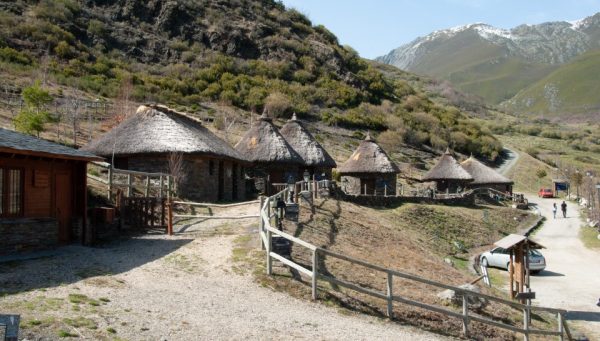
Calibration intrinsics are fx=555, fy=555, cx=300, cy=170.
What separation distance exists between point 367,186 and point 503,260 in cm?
1503

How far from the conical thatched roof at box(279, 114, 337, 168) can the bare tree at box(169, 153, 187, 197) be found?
10.7 meters

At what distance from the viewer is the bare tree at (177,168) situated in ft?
78.8

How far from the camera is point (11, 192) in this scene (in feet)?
44.2

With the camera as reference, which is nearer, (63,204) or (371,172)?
(63,204)

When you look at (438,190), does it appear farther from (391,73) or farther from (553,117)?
(553,117)

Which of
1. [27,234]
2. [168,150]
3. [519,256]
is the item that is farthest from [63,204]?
[519,256]

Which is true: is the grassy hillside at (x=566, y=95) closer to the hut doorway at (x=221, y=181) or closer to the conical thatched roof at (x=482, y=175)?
the conical thatched roof at (x=482, y=175)

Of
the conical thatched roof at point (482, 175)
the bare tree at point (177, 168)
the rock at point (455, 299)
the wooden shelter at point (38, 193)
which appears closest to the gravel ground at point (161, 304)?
the wooden shelter at point (38, 193)

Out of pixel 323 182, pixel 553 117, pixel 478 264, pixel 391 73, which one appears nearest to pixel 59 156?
pixel 323 182

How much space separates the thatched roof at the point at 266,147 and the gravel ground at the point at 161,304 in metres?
18.2

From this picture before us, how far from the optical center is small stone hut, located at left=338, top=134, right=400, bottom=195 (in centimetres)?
3803

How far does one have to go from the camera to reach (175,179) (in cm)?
2420

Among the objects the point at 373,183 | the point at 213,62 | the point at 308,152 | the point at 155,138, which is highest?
the point at 213,62

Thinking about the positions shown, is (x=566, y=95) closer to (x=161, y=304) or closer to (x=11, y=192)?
(x=11, y=192)
